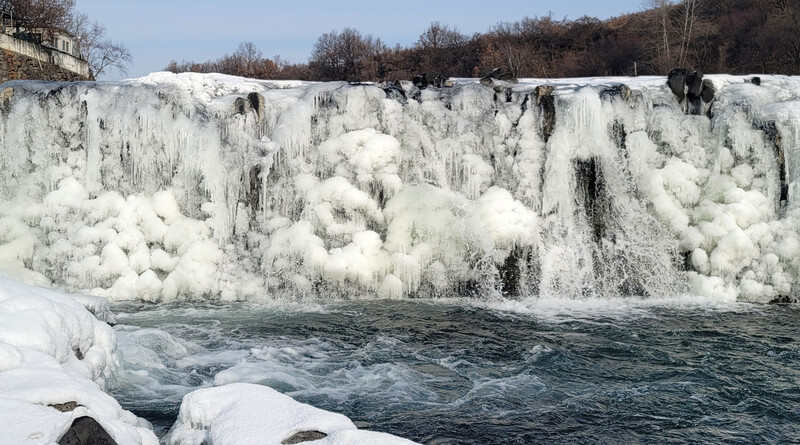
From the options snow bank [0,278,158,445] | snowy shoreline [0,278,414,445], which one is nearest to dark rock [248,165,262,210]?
snow bank [0,278,158,445]

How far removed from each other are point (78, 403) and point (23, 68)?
2034 centimetres

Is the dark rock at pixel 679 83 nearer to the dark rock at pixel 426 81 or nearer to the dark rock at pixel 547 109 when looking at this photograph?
the dark rock at pixel 547 109

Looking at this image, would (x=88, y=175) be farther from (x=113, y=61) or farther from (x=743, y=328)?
(x=113, y=61)

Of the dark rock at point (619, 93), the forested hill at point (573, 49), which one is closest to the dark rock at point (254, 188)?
the dark rock at point (619, 93)

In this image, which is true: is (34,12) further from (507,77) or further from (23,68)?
(507,77)

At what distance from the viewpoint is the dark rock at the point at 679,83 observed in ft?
40.7

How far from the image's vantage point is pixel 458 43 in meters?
39.8

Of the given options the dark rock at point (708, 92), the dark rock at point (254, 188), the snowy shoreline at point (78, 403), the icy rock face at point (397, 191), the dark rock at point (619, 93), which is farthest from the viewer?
the dark rock at point (708, 92)

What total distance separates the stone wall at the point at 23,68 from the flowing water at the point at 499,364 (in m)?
13.8

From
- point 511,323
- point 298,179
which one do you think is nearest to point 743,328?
point 511,323

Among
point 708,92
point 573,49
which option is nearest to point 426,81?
point 708,92

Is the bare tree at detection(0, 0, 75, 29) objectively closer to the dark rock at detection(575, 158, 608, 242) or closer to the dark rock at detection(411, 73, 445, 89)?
the dark rock at detection(411, 73, 445, 89)

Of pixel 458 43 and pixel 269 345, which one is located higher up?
pixel 458 43

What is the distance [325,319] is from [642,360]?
12.4 ft
